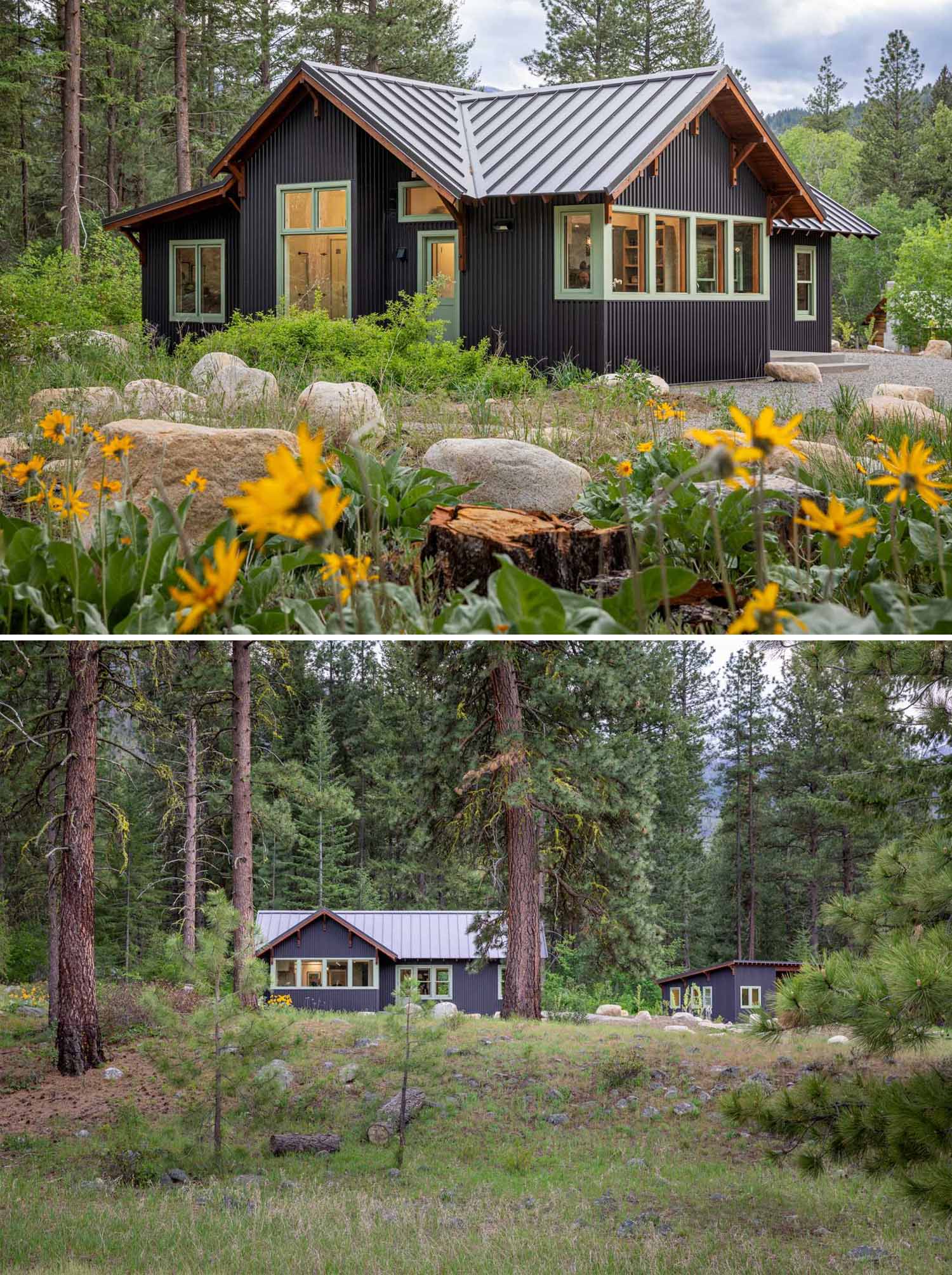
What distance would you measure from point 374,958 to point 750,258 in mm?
14231

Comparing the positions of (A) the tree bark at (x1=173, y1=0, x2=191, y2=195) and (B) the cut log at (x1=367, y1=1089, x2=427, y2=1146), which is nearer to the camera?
(B) the cut log at (x1=367, y1=1089, x2=427, y2=1146)

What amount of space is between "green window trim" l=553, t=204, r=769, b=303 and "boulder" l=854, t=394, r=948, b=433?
6.60 meters

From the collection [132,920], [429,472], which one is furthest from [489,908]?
[429,472]

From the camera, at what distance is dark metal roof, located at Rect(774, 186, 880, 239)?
19.3 m

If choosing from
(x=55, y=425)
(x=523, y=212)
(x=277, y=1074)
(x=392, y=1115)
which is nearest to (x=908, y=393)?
(x=523, y=212)

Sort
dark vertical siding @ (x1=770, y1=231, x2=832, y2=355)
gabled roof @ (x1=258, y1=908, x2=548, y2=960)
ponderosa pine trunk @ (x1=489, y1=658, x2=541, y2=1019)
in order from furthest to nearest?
1. dark vertical siding @ (x1=770, y1=231, x2=832, y2=355)
2. gabled roof @ (x1=258, y1=908, x2=548, y2=960)
3. ponderosa pine trunk @ (x1=489, y1=658, x2=541, y2=1019)

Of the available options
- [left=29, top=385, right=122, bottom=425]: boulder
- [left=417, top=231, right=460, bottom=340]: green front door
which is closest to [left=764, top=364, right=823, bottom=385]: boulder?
[left=417, top=231, right=460, bottom=340]: green front door

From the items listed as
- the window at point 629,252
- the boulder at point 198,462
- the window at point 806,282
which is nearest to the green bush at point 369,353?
the window at point 629,252

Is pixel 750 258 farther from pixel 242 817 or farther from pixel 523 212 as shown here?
pixel 242 817

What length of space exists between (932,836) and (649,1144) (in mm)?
3267

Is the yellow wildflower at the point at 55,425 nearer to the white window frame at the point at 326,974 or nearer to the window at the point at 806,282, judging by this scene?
the white window frame at the point at 326,974

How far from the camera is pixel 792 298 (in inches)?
771

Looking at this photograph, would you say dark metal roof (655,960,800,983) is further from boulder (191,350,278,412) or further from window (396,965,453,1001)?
boulder (191,350,278,412)

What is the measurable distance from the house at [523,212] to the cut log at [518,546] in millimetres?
11077
